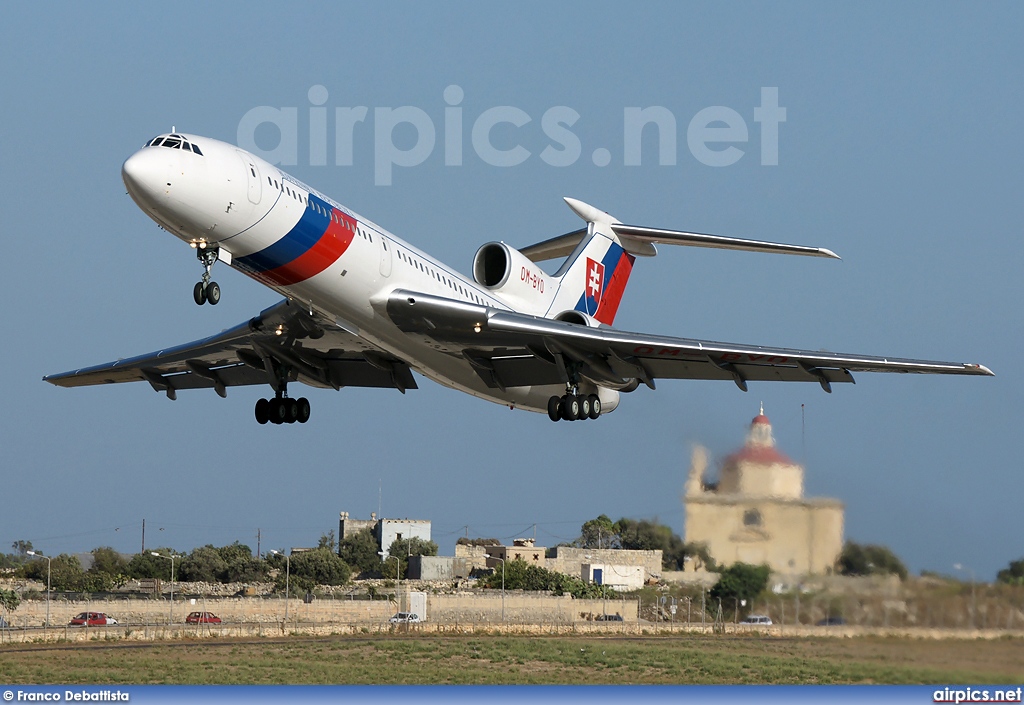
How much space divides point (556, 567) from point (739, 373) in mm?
27275

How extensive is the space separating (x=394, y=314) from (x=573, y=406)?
402cm

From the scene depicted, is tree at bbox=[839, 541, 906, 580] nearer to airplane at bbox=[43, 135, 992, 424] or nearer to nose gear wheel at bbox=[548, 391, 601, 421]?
airplane at bbox=[43, 135, 992, 424]

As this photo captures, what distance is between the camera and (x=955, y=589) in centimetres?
1544

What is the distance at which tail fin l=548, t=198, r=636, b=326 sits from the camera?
25.5 meters

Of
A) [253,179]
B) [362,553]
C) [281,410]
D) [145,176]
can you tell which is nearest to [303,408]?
[281,410]

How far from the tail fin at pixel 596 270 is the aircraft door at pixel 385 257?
5.87 m

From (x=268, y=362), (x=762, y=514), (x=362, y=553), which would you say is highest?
(x=268, y=362)

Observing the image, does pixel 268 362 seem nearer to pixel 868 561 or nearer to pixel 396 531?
pixel 868 561

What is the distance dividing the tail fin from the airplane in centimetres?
4

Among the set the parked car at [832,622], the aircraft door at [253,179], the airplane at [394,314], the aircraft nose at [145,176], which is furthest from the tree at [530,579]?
the aircraft nose at [145,176]

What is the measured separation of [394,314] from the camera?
64.7 feet

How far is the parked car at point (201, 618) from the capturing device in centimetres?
3644

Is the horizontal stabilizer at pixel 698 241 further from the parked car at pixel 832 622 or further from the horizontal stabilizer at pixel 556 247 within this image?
the parked car at pixel 832 622

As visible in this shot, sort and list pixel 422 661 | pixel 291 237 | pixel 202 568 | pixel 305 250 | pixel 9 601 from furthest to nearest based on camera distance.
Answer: pixel 202 568 < pixel 9 601 < pixel 422 661 < pixel 305 250 < pixel 291 237
